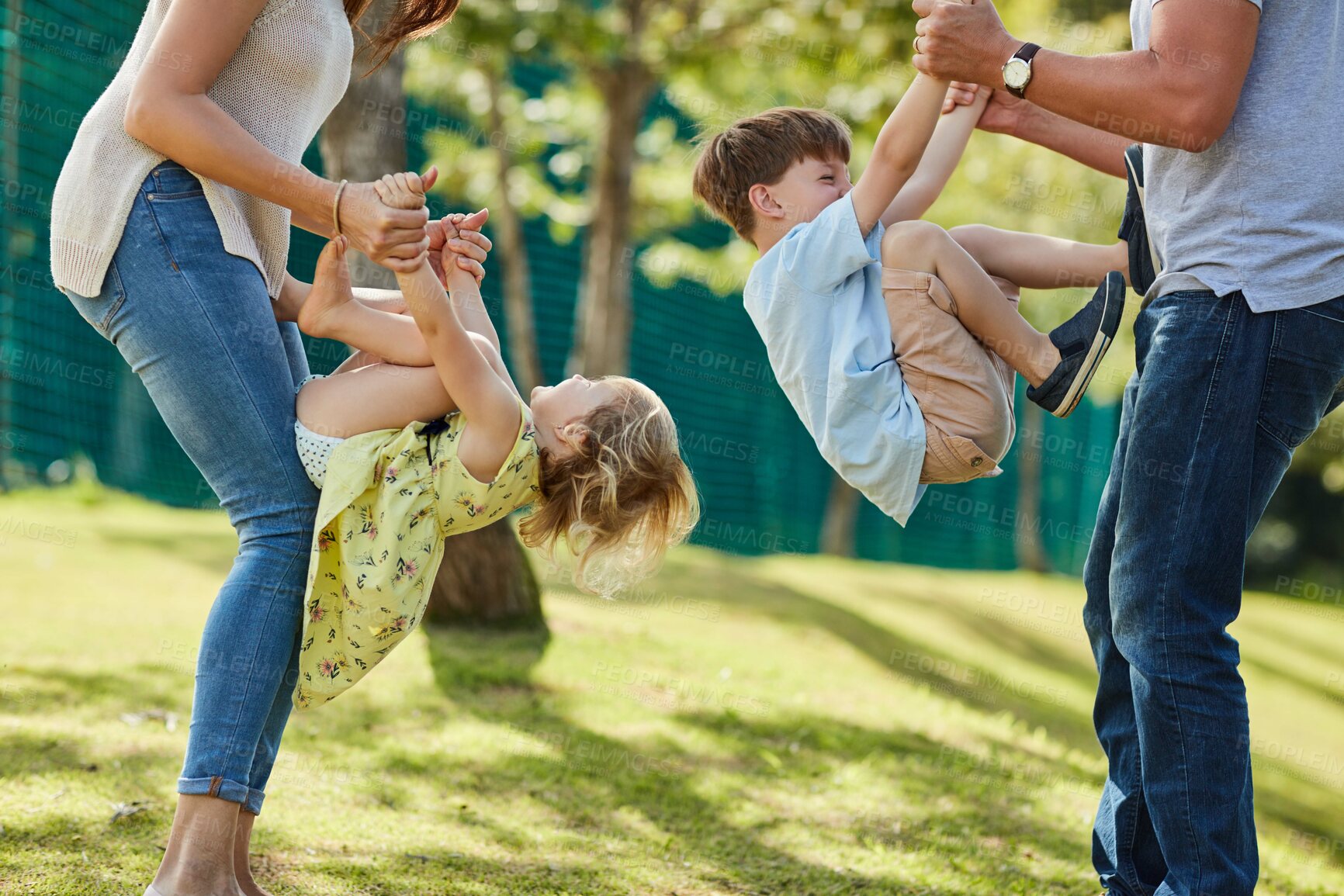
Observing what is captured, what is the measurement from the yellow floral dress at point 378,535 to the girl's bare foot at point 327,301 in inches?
8.8

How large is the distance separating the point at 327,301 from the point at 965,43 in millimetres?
1149

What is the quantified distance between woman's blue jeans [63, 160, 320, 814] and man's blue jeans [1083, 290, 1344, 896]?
53.2 inches

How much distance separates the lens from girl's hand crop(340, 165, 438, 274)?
186cm

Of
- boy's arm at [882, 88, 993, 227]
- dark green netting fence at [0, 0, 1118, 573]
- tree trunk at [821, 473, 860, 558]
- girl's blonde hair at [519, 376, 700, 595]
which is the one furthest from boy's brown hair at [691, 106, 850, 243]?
tree trunk at [821, 473, 860, 558]

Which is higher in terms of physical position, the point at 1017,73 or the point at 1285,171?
the point at 1017,73

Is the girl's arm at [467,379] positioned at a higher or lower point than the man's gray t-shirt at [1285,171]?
lower

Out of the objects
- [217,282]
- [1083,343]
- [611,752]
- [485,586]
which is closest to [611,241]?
[485,586]

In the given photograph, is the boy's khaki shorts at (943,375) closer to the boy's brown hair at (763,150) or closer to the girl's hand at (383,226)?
the boy's brown hair at (763,150)

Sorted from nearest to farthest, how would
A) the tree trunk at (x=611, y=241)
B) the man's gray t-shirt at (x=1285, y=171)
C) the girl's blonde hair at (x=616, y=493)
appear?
1. the man's gray t-shirt at (x=1285, y=171)
2. the girl's blonde hair at (x=616, y=493)
3. the tree trunk at (x=611, y=241)

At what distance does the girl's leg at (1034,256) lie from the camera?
2.35 m

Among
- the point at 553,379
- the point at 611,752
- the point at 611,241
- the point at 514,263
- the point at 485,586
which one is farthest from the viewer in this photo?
the point at 553,379

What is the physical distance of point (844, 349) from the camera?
6.97 feet

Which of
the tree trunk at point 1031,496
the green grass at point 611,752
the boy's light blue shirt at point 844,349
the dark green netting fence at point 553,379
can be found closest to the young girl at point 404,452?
the boy's light blue shirt at point 844,349

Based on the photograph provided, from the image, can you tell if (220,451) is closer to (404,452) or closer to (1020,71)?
(404,452)
